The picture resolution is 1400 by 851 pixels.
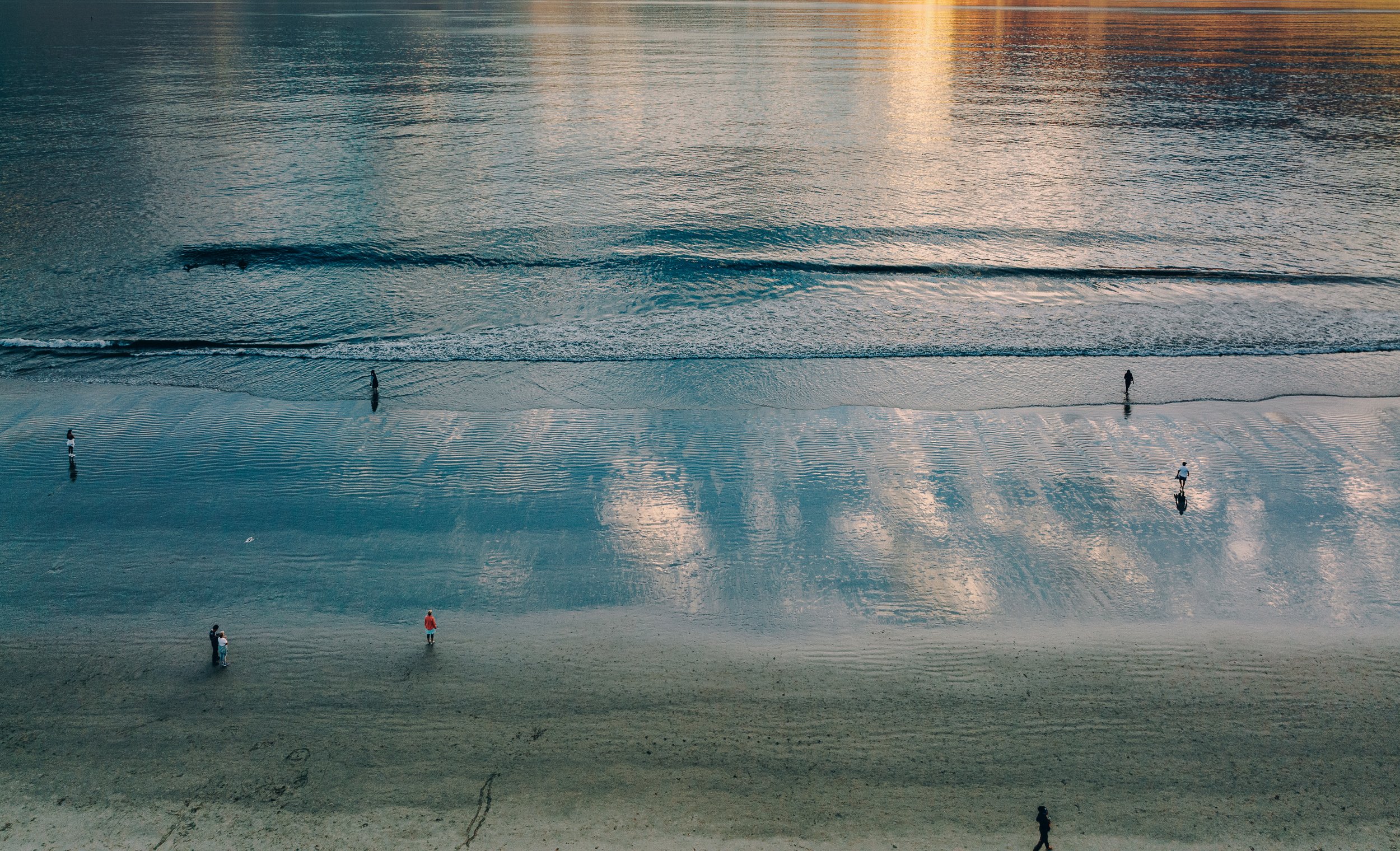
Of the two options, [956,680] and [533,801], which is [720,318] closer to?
[956,680]

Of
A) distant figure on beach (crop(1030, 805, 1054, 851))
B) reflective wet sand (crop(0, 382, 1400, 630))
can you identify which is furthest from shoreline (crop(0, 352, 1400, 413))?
distant figure on beach (crop(1030, 805, 1054, 851))

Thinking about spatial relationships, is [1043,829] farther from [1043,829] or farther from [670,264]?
[670,264]

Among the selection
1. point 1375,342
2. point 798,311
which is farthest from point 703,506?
point 1375,342

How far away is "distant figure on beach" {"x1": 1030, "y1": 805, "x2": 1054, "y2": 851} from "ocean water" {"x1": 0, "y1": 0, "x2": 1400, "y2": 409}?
52.5 ft

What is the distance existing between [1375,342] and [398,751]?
35119mm

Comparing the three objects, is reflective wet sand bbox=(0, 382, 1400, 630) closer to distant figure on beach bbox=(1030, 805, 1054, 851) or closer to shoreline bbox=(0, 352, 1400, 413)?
shoreline bbox=(0, 352, 1400, 413)

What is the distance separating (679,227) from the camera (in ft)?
149

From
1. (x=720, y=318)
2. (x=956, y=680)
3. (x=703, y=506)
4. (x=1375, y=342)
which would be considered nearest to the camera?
(x=956, y=680)

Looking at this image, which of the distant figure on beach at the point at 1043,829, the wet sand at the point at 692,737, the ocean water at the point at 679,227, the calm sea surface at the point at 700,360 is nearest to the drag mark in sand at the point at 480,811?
the wet sand at the point at 692,737

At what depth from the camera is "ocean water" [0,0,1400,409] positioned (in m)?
31.4

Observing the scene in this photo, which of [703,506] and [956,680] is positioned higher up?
[703,506]

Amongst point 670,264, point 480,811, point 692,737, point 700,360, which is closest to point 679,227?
point 670,264

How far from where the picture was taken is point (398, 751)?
47.9 feet

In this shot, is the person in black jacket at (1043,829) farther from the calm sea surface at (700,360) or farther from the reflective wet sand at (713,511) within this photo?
the calm sea surface at (700,360)
